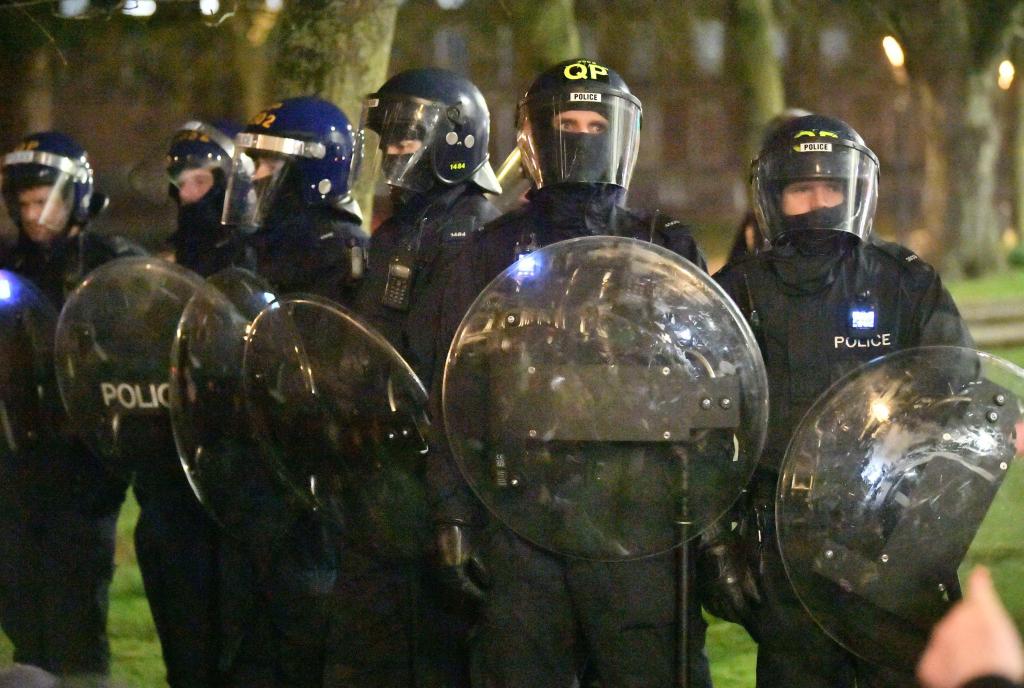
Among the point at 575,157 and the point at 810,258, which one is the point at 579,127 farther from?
the point at 810,258

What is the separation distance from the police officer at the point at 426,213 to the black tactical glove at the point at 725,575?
80 cm

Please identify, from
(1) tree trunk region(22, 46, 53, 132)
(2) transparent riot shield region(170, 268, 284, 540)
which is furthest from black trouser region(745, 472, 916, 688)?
(1) tree trunk region(22, 46, 53, 132)

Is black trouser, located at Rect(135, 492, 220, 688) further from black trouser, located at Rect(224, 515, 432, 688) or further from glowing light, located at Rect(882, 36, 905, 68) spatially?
glowing light, located at Rect(882, 36, 905, 68)

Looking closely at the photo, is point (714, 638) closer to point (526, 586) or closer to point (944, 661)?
point (526, 586)

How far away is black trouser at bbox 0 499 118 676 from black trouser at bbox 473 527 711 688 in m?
2.18

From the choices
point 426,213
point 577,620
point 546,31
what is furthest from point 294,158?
point 546,31

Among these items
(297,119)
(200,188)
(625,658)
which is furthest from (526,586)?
(200,188)

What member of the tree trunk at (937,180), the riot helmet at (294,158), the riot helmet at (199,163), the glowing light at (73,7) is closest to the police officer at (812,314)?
the riot helmet at (294,158)

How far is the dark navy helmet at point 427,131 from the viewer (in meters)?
4.93

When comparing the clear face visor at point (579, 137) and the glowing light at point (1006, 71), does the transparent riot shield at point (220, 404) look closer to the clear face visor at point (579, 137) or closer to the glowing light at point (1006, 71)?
the clear face visor at point (579, 137)

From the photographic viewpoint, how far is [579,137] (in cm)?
428

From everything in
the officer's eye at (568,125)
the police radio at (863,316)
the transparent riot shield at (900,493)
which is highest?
the officer's eye at (568,125)

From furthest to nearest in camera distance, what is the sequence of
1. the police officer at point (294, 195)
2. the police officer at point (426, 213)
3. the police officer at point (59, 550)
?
the police officer at point (59, 550), the police officer at point (294, 195), the police officer at point (426, 213)

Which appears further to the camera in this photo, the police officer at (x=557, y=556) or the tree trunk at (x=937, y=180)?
the tree trunk at (x=937, y=180)
